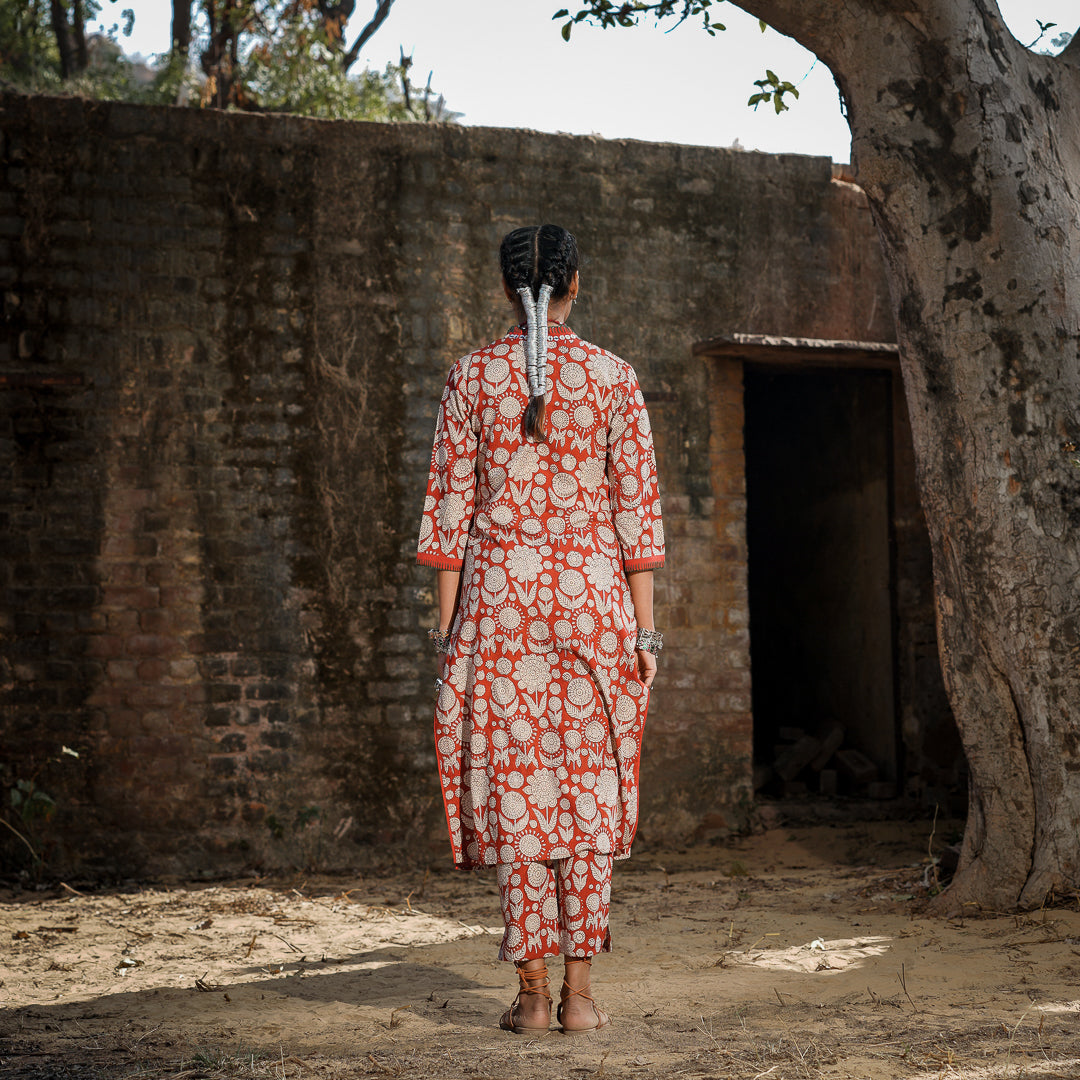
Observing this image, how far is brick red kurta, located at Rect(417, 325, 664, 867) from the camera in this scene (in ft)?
8.98

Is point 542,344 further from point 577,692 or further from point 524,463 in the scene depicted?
point 577,692

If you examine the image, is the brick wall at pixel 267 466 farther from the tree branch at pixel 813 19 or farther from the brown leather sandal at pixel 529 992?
the brown leather sandal at pixel 529 992

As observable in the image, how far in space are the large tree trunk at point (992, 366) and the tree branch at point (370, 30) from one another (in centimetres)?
1459

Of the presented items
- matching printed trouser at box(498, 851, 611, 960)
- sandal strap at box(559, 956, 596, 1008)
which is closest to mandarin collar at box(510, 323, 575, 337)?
matching printed trouser at box(498, 851, 611, 960)

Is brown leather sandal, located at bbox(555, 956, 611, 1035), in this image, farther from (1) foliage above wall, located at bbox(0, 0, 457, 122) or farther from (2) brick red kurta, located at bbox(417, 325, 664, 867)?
(1) foliage above wall, located at bbox(0, 0, 457, 122)

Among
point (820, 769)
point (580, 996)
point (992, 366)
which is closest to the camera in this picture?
point (580, 996)

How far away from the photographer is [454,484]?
2.85 m

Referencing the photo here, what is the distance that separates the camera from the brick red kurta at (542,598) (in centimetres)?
274

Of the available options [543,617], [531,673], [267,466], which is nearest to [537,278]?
[543,617]

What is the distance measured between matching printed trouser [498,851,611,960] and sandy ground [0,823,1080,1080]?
21 centimetres

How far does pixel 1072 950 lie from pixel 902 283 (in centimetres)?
236

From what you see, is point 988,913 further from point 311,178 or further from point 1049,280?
point 311,178

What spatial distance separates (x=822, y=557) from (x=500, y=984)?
5.09 m

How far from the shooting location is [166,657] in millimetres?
5430
